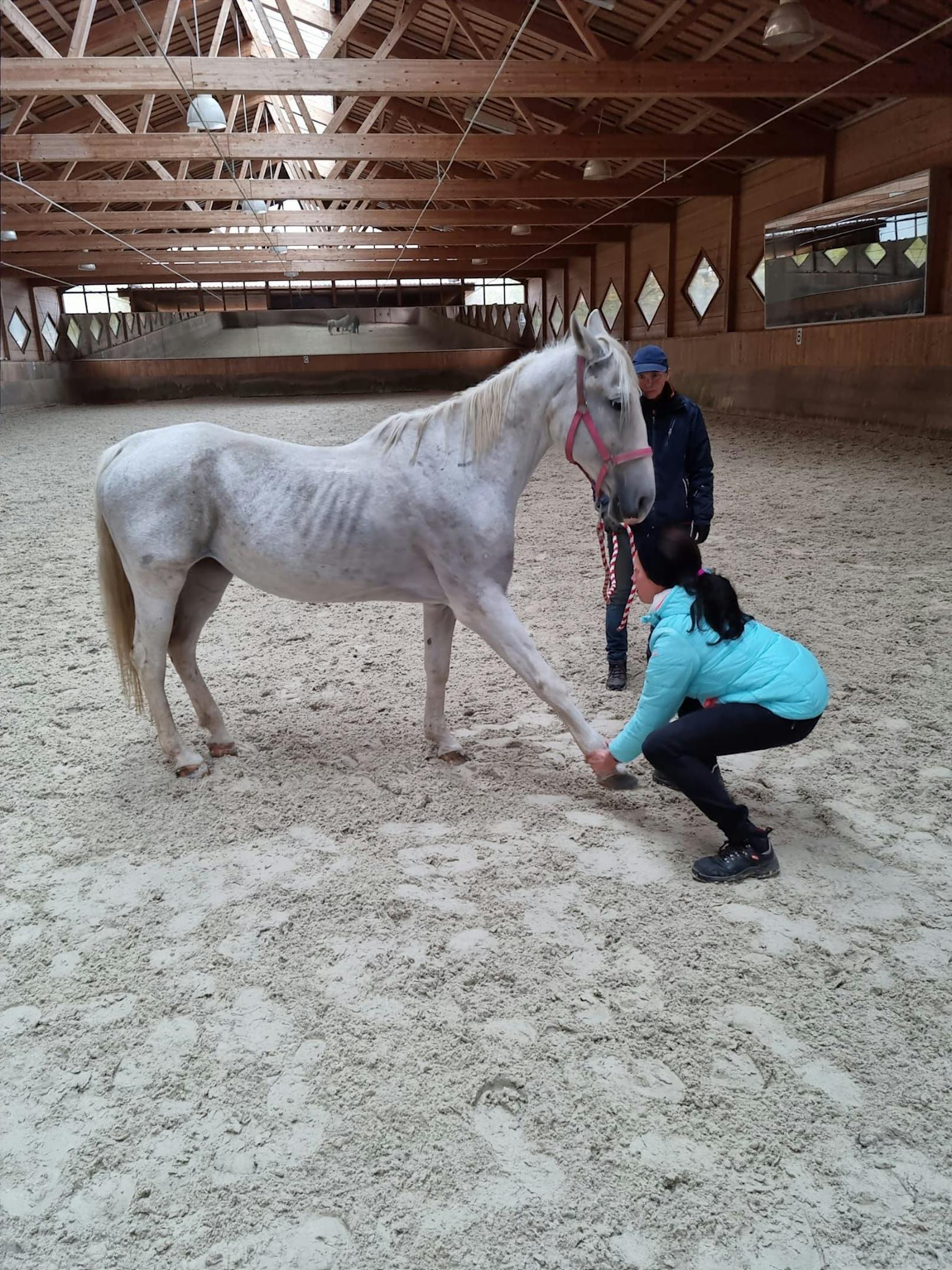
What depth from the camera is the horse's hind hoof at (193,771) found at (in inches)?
118

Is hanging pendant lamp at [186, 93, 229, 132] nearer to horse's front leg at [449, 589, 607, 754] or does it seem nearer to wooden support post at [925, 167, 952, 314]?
wooden support post at [925, 167, 952, 314]

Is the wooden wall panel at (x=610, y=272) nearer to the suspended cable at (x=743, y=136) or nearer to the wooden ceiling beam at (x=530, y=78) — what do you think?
the suspended cable at (x=743, y=136)

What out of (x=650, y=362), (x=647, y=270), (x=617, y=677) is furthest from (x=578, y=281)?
(x=617, y=677)

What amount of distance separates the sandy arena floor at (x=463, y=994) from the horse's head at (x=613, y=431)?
Result: 97cm

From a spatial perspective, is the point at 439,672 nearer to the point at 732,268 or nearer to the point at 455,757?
the point at 455,757

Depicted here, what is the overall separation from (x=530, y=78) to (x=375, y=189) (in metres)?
5.81

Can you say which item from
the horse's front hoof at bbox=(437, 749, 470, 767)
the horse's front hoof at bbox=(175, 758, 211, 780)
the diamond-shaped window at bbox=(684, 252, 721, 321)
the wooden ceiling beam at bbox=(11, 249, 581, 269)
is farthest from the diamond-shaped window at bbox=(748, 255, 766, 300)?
the horse's front hoof at bbox=(175, 758, 211, 780)

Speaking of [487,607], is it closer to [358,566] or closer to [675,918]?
[358,566]

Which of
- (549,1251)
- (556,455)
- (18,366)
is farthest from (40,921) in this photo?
(18,366)

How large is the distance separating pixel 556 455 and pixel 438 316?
1696 centimetres

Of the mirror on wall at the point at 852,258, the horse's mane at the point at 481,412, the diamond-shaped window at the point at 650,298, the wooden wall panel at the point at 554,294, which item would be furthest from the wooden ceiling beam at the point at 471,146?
the wooden wall panel at the point at 554,294

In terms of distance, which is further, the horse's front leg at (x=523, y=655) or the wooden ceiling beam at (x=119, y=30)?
the wooden ceiling beam at (x=119, y=30)

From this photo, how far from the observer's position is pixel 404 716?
350 centimetres

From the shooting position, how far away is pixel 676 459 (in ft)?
11.1
